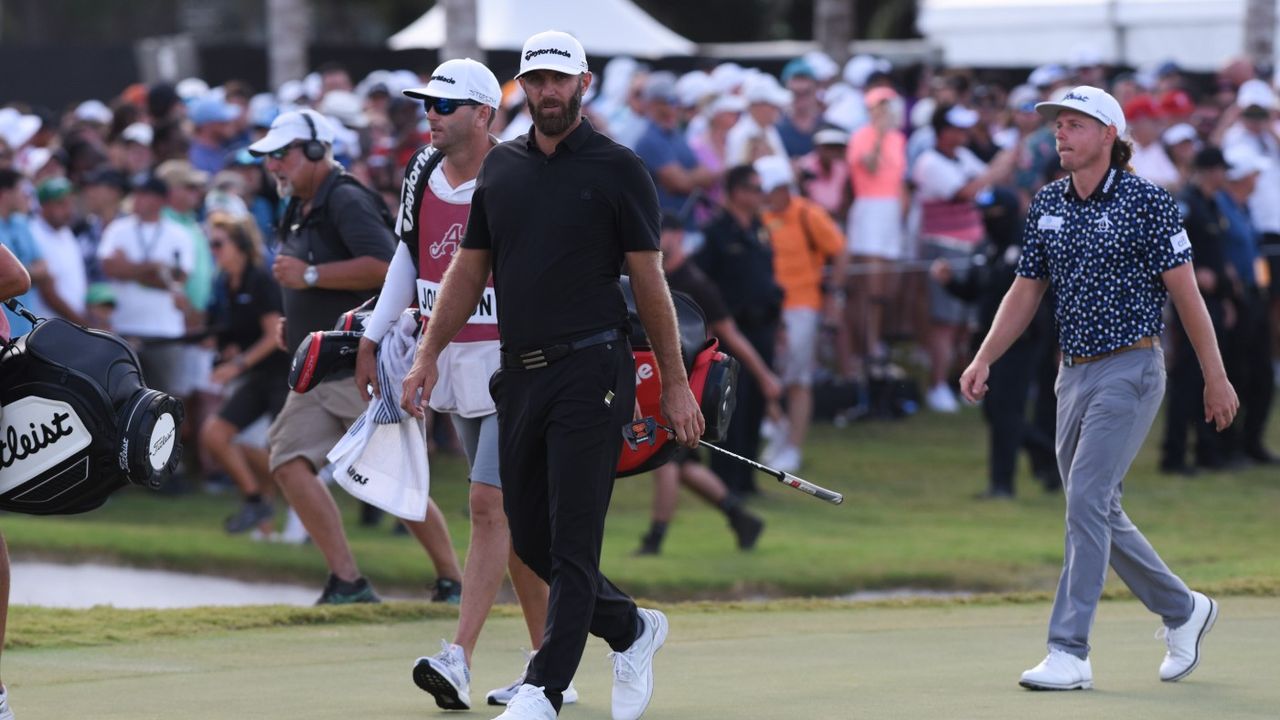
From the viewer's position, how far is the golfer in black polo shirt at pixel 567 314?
20.5ft

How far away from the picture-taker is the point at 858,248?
58.1 ft

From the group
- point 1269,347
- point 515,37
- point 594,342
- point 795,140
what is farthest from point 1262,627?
point 515,37

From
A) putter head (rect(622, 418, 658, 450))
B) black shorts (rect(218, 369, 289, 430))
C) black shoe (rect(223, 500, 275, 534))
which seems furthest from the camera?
black shoe (rect(223, 500, 275, 534))

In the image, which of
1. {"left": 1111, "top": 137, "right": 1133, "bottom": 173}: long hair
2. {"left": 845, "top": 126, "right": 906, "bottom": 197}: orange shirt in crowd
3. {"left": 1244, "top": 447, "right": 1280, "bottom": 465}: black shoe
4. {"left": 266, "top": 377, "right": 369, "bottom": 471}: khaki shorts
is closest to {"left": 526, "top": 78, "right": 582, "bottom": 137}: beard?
{"left": 1111, "top": 137, "right": 1133, "bottom": 173}: long hair

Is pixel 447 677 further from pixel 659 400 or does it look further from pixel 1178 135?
pixel 1178 135

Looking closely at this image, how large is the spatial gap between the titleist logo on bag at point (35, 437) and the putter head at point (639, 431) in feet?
5.35

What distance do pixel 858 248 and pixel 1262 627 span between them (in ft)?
30.7

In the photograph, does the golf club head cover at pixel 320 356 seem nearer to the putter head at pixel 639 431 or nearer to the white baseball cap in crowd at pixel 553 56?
the putter head at pixel 639 431

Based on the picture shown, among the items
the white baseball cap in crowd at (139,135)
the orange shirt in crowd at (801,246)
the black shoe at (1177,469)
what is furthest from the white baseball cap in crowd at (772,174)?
the white baseball cap in crowd at (139,135)

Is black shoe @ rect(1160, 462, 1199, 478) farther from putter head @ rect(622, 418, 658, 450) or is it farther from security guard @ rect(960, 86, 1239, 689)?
putter head @ rect(622, 418, 658, 450)

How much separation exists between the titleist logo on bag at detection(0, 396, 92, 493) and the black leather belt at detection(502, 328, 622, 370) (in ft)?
4.28

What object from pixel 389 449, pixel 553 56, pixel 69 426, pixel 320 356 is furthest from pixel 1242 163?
pixel 69 426

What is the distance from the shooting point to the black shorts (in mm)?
12180

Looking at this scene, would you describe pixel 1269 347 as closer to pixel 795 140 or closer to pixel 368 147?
pixel 795 140
